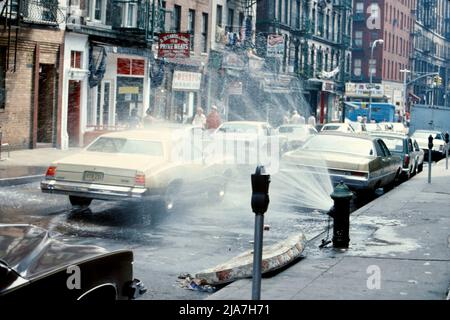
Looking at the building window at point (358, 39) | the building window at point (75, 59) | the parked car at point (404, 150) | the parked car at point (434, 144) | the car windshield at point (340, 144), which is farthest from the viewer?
the building window at point (358, 39)

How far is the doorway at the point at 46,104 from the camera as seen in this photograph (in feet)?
88.3

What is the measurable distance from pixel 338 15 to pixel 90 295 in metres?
62.8

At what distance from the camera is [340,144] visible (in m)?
17.6

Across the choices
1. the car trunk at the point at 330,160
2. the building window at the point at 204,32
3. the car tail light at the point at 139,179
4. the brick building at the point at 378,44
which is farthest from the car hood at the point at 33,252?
the brick building at the point at 378,44

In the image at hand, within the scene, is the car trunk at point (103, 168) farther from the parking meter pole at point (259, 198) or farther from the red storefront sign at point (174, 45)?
the red storefront sign at point (174, 45)

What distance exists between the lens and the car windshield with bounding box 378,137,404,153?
23328 mm

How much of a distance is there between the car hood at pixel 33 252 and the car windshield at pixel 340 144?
12443 millimetres

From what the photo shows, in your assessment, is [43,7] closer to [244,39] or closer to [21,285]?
[244,39]

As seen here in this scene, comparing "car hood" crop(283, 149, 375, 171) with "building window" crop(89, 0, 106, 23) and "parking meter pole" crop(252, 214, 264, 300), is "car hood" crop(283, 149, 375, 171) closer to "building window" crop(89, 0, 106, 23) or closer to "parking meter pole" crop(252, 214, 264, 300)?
"parking meter pole" crop(252, 214, 264, 300)

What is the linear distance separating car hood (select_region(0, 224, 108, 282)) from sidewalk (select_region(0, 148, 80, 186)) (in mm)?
11930

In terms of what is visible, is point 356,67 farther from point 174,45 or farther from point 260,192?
point 260,192

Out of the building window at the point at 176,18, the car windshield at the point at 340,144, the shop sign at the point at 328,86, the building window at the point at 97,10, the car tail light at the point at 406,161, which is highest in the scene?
the building window at the point at 176,18

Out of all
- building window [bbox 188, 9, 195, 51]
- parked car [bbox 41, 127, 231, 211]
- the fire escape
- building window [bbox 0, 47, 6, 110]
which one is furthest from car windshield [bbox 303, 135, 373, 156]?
building window [bbox 188, 9, 195, 51]

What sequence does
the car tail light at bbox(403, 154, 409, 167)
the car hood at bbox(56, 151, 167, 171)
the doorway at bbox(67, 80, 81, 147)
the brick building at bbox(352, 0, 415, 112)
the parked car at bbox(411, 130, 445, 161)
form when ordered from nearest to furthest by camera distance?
the car hood at bbox(56, 151, 167, 171)
the car tail light at bbox(403, 154, 409, 167)
the doorway at bbox(67, 80, 81, 147)
the parked car at bbox(411, 130, 445, 161)
the brick building at bbox(352, 0, 415, 112)
